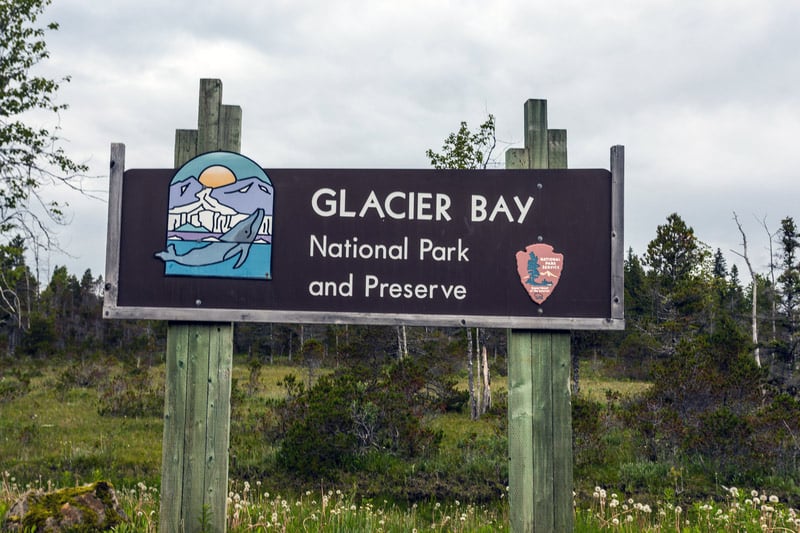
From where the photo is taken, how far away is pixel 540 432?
4.09 m

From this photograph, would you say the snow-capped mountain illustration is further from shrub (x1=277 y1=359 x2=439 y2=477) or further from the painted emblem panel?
shrub (x1=277 y1=359 x2=439 y2=477)

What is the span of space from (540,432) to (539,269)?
3.28 feet

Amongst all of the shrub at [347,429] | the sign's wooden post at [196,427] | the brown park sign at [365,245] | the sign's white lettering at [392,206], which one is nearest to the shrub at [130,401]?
the shrub at [347,429]

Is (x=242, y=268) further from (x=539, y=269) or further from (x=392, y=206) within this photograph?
(x=539, y=269)

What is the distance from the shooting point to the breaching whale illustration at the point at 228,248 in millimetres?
4281

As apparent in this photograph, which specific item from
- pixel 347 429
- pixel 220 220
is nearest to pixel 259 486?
pixel 347 429

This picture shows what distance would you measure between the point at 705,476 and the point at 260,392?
13582 mm

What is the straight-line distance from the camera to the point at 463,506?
336 inches

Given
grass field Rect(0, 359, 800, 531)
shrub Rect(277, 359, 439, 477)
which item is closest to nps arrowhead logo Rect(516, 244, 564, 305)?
grass field Rect(0, 359, 800, 531)

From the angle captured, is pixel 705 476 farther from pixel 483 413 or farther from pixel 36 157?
pixel 36 157

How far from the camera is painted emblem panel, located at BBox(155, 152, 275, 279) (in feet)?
14.0

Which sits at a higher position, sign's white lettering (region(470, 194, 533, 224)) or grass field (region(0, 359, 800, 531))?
sign's white lettering (region(470, 194, 533, 224))

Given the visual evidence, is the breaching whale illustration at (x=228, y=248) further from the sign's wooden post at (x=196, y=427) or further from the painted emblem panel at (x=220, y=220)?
the sign's wooden post at (x=196, y=427)

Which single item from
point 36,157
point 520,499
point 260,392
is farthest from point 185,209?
point 260,392
